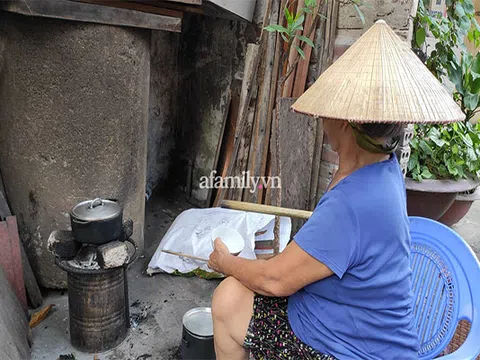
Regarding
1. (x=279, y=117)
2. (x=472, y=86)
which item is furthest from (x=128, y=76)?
(x=472, y=86)

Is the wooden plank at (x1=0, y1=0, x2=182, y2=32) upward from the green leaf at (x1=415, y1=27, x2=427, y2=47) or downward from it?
downward

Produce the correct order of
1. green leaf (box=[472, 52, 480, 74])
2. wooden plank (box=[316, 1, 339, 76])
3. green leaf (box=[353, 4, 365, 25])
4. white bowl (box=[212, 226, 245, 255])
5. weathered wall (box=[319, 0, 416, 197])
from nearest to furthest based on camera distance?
white bowl (box=[212, 226, 245, 255]), green leaf (box=[353, 4, 365, 25]), weathered wall (box=[319, 0, 416, 197]), wooden plank (box=[316, 1, 339, 76]), green leaf (box=[472, 52, 480, 74])

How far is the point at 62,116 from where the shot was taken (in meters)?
2.26

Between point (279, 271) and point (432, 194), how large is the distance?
2371mm

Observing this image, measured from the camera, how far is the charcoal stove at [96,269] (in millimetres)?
1955

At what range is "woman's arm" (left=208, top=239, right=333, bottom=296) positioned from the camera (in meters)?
1.28

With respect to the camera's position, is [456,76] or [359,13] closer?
[359,13]

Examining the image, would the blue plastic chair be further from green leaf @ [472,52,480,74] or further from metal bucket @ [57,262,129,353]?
green leaf @ [472,52,480,74]

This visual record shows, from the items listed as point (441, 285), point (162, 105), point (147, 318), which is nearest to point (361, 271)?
point (441, 285)

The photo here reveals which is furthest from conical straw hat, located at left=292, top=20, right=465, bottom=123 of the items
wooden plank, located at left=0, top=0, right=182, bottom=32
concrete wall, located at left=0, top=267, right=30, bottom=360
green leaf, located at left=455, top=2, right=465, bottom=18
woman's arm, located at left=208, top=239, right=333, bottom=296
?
green leaf, located at left=455, top=2, right=465, bottom=18

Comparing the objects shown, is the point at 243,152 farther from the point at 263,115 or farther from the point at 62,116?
the point at 62,116

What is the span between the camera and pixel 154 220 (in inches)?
148

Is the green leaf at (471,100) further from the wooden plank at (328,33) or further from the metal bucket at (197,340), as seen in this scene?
the metal bucket at (197,340)

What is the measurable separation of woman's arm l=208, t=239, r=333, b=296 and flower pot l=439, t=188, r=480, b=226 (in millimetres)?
2846
